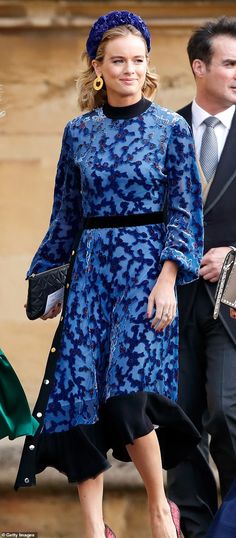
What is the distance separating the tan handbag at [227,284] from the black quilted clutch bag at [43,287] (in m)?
0.54

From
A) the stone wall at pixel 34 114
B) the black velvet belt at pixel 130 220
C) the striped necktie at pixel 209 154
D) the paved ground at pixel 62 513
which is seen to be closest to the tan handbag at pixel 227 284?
the black velvet belt at pixel 130 220

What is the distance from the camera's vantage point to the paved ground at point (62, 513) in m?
9.83

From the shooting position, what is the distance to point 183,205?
812cm

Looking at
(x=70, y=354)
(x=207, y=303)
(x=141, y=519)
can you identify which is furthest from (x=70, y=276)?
(x=141, y=519)

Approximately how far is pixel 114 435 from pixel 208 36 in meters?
1.83

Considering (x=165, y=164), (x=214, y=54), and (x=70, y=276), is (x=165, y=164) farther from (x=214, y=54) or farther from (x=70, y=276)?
(x=214, y=54)

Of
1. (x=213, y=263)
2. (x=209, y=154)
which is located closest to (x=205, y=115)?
(x=209, y=154)

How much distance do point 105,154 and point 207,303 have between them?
99 cm

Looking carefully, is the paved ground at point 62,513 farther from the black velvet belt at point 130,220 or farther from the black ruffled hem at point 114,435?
the black velvet belt at point 130,220

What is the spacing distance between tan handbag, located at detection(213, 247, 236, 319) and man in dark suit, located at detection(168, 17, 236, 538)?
0.35m

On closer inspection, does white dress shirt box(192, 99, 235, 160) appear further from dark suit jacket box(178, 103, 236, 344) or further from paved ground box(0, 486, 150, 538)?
paved ground box(0, 486, 150, 538)

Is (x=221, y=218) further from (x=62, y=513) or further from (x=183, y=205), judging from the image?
(x=62, y=513)

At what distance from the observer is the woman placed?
8.06m

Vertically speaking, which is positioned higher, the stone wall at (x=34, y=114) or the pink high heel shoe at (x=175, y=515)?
the stone wall at (x=34, y=114)
